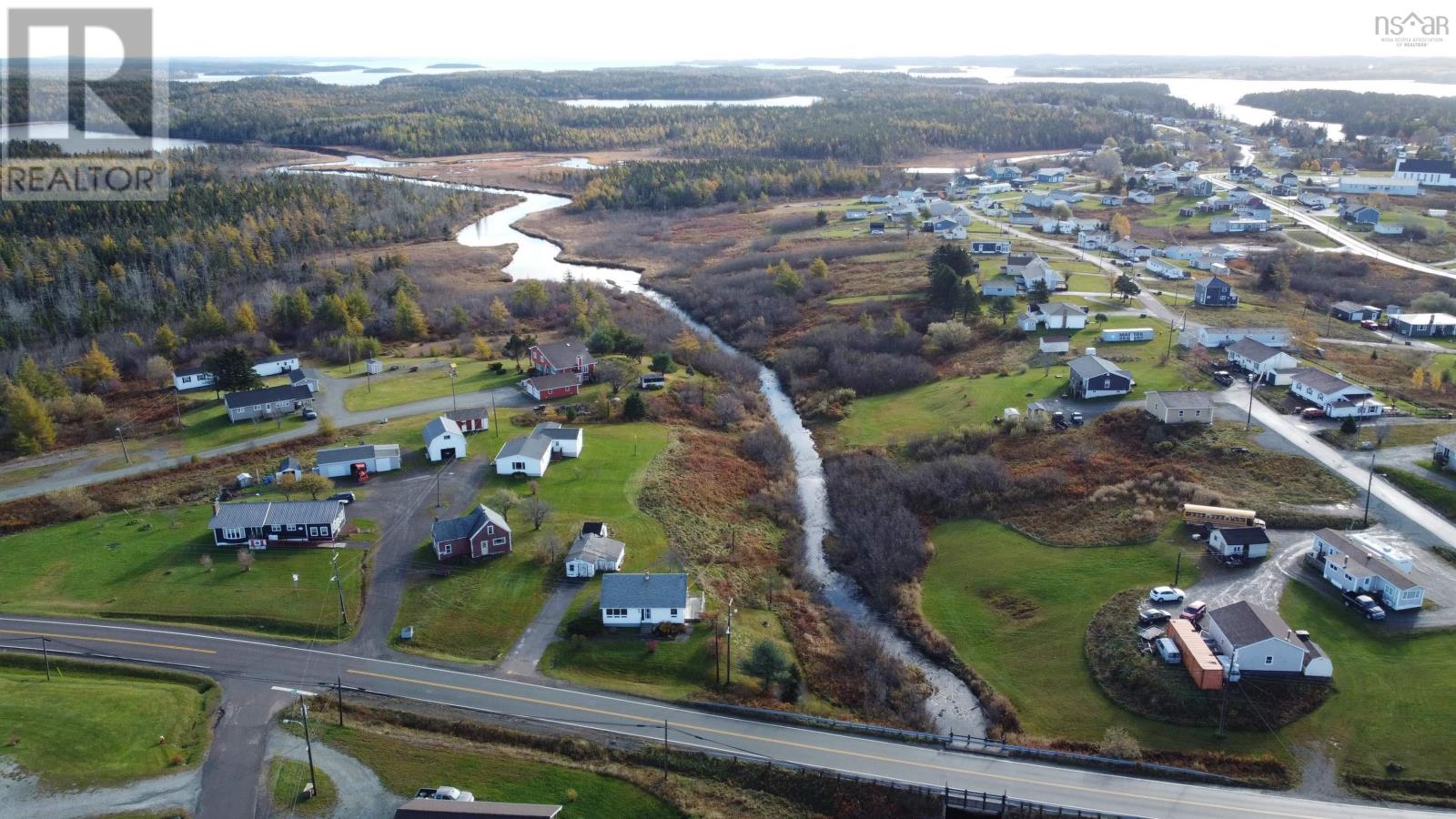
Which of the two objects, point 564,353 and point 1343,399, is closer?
point 1343,399

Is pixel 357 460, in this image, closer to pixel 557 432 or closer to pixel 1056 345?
pixel 557 432

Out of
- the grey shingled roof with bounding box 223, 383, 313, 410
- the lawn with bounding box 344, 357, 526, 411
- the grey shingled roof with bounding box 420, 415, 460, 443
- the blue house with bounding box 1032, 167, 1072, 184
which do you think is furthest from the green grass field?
the blue house with bounding box 1032, 167, 1072, 184

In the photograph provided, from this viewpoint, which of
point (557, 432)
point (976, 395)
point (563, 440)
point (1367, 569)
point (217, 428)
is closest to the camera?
point (1367, 569)

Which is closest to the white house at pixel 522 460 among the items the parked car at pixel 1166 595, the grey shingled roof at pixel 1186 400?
the parked car at pixel 1166 595

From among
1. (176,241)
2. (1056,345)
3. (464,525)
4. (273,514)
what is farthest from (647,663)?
(176,241)

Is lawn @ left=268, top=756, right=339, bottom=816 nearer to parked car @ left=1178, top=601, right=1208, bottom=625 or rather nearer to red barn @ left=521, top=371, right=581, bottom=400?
parked car @ left=1178, top=601, right=1208, bottom=625

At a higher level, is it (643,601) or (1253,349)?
(1253,349)
